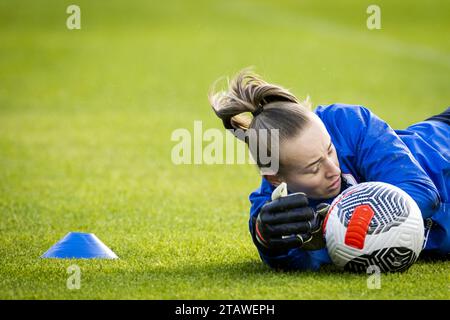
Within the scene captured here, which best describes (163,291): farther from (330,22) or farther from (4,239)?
(330,22)

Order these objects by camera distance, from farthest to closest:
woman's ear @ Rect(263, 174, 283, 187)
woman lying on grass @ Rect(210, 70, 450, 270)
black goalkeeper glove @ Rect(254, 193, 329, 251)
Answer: woman's ear @ Rect(263, 174, 283, 187)
woman lying on grass @ Rect(210, 70, 450, 270)
black goalkeeper glove @ Rect(254, 193, 329, 251)

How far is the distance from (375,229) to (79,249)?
76.3 inches

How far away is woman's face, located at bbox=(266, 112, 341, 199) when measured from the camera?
4723 mm

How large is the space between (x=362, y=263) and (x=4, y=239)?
106 inches

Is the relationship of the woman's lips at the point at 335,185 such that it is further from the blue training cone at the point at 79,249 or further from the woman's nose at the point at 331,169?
the blue training cone at the point at 79,249

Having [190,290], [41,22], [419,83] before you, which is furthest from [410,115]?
[41,22]

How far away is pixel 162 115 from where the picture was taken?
533 inches

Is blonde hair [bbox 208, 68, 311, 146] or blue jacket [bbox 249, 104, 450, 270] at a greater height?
blonde hair [bbox 208, 68, 311, 146]

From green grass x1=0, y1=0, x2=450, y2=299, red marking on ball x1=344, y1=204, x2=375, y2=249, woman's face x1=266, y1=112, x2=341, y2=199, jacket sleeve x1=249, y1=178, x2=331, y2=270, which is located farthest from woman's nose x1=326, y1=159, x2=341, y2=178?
green grass x1=0, y1=0, x2=450, y2=299

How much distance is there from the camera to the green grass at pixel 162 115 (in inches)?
187

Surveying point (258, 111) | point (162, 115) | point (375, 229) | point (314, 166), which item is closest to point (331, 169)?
point (314, 166)

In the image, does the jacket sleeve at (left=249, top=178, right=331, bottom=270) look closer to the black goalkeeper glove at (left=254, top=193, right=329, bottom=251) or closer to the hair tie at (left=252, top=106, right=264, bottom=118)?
the black goalkeeper glove at (left=254, top=193, right=329, bottom=251)
